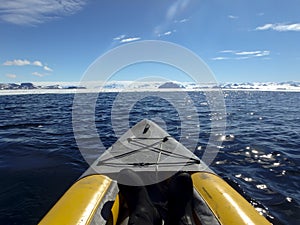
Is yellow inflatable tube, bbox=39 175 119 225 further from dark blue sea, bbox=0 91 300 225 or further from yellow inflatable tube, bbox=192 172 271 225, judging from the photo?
dark blue sea, bbox=0 91 300 225

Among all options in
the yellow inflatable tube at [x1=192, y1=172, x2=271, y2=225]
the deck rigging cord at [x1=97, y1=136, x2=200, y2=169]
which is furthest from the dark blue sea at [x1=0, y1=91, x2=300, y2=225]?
the yellow inflatable tube at [x1=192, y1=172, x2=271, y2=225]

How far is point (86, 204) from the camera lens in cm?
334

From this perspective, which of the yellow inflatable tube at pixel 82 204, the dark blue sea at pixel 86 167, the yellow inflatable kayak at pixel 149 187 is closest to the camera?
the yellow inflatable tube at pixel 82 204

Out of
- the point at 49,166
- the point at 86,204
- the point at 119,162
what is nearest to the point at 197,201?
the point at 86,204

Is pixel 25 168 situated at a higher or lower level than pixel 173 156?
lower

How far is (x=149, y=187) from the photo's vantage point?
15.2ft

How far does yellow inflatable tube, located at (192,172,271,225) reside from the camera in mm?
3068

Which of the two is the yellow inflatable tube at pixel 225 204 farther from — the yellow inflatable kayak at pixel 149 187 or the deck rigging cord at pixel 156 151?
the deck rigging cord at pixel 156 151

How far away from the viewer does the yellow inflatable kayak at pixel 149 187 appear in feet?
10.2

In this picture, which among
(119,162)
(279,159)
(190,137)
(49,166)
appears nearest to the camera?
(119,162)

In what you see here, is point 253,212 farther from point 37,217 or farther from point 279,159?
point 279,159

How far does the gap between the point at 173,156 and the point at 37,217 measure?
126 inches

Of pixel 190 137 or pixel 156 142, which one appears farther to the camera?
pixel 190 137

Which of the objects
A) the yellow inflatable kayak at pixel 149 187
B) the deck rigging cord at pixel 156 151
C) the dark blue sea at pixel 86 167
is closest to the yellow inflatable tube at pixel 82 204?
the yellow inflatable kayak at pixel 149 187
